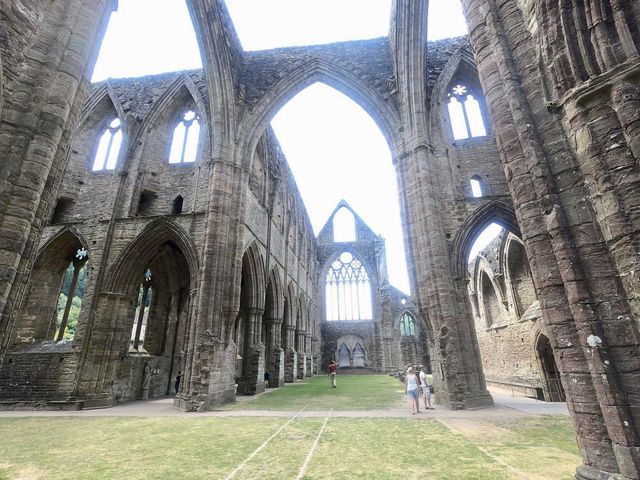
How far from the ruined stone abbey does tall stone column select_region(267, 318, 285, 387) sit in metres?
0.11

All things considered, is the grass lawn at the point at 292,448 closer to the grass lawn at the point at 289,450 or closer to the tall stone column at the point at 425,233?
the grass lawn at the point at 289,450

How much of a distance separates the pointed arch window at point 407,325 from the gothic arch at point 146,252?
68.0 feet

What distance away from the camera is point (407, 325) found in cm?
2753

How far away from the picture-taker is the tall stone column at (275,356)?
1623 centimetres

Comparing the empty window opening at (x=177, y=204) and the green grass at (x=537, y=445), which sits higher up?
the empty window opening at (x=177, y=204)

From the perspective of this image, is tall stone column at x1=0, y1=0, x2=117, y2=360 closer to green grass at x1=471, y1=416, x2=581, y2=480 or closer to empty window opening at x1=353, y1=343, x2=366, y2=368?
green grass at x1=471, y1=416, x2=581, y2=480

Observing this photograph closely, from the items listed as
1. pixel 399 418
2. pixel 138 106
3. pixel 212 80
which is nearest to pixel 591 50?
pixel 399 418

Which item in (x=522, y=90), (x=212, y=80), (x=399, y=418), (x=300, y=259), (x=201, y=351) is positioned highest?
(x=212, y=80)

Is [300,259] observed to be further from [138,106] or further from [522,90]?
[522,90]

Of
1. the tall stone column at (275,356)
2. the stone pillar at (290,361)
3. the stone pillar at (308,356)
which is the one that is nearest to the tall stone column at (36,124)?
the tall stone column at (275,356)

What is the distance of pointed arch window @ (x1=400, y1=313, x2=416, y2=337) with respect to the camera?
89.6 ft

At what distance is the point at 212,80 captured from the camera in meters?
12.9

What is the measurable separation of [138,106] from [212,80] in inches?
173

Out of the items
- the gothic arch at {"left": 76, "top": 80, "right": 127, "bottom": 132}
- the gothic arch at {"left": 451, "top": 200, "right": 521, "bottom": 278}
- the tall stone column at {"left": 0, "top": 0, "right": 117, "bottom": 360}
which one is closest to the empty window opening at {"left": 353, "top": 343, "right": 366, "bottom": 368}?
the gothic arch at {"left": 451, "top": 200, "right": 521, "bottom": 278}
